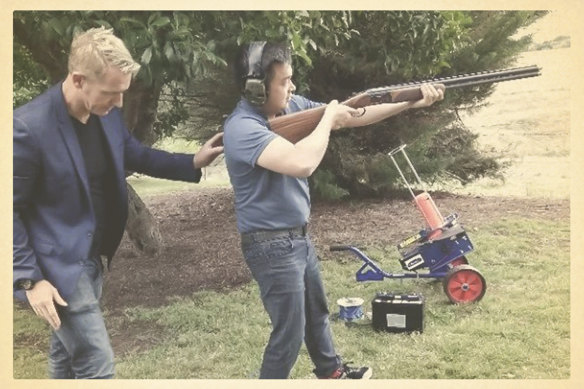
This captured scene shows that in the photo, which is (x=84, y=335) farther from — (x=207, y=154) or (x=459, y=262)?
(x=459, y=262)

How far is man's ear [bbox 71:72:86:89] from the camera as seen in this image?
2.39 m

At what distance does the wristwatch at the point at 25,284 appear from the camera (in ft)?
7.86

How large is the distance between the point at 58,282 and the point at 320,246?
1.67 meters

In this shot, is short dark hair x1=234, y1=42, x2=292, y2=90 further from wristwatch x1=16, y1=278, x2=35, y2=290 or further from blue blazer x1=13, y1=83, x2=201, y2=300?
wristwatch x1=16, y1=278, x2=35, y2=290

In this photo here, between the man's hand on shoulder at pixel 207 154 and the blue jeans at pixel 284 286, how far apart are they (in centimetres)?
45

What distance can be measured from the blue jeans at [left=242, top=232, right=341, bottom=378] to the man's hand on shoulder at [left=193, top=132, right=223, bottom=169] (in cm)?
45

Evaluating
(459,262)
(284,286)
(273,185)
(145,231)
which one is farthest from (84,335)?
(459,262)

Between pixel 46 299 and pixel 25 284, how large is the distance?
11cm

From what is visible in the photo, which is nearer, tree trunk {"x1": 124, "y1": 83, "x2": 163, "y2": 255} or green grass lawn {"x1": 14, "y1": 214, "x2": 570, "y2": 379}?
green grass lawn {"x1": 14, "y1": 214, "x2": 570, "y2": 379}

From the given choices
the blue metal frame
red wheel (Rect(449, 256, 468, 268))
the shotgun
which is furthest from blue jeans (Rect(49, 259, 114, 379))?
red wheel (Rect(449, 256, 468, 268))

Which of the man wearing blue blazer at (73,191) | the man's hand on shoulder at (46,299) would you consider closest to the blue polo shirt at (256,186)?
the man wearing blue blazer at (73,191)

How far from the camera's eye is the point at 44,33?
3.14 m
